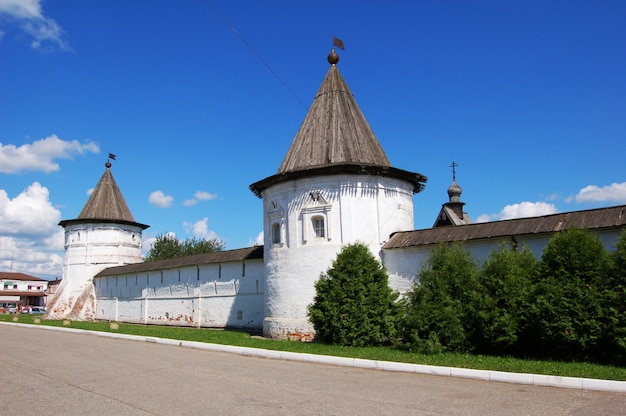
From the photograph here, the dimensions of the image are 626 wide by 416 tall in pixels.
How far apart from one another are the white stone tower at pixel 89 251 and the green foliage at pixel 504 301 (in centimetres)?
2742

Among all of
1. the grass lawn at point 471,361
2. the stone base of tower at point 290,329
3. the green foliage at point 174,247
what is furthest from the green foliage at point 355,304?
the green foliage at point 174,247

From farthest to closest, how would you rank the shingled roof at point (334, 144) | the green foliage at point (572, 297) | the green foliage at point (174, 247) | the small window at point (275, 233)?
the green foliage at point (174, 247) → the small window at point (275, 233) → the shingled roof at point (334, 144) → the green foliage at point (572, 297)

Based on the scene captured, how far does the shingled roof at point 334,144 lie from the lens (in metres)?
16.3

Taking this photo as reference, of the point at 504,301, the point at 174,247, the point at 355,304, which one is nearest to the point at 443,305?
the point at 504,301

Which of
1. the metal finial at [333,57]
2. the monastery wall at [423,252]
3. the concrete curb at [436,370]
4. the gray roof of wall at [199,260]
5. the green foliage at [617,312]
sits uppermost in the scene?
the metal finial at [333,57]

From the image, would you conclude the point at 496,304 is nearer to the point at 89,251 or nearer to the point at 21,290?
the point at 89,251

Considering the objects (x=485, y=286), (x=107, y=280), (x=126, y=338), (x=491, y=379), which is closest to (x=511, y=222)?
(x=485, y=286)

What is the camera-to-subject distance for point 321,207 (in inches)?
638

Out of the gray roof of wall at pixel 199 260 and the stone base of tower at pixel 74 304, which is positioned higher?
the gray roof of wall at pixel 199 260

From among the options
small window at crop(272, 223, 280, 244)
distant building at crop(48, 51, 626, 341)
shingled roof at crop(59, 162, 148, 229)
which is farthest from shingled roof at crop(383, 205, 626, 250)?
shingled roof at crop(59, 162, 148, 229)

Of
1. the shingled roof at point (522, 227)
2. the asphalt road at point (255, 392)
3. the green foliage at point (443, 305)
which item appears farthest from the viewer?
the shingled roof at point (522, 227)

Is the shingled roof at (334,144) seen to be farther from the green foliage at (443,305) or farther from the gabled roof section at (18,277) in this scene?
the gabled roof section at (18,277)

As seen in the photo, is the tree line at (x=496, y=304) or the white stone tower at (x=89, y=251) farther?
the white stone tower at (x=89, y=251)

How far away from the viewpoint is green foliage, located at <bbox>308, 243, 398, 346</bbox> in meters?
12.9
